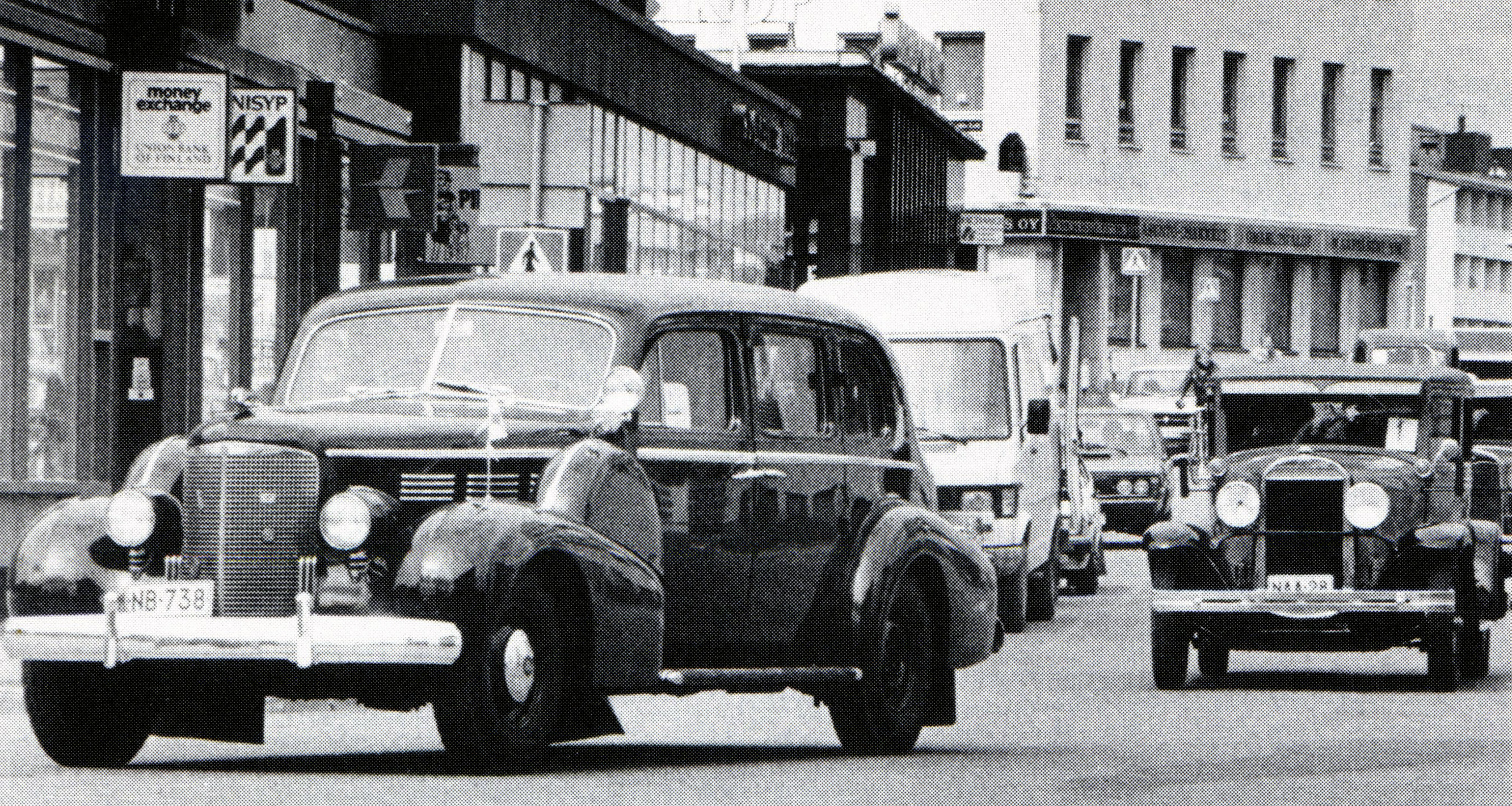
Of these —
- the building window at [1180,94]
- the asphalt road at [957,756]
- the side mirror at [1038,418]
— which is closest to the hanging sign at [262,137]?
the asphalt road at [957,756]

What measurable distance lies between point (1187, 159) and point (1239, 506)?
49059 millimetres

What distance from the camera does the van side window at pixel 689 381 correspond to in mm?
12930

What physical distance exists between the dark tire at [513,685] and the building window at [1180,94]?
56.7 metres

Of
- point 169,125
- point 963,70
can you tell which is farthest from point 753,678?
point 963,70

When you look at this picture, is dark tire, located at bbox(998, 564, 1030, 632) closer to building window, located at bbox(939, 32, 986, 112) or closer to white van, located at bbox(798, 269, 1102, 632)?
white van, located at bbox(798, 269, 1102, 632)

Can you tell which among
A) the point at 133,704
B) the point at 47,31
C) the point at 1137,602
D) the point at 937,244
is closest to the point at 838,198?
the point at 937,244

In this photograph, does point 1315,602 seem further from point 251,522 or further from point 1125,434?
point 1125,434

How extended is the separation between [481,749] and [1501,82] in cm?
10699

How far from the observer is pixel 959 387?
86.1ft

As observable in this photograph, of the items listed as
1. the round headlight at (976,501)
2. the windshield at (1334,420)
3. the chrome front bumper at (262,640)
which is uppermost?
the windshield at (1334,420)

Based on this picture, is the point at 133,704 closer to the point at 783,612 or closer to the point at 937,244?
the point at 783,612

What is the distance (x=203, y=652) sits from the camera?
11.4 metres

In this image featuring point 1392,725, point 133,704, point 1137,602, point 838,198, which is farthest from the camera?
point 838,198

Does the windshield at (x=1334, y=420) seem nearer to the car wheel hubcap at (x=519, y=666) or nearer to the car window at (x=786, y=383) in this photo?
the car window at (x=786, y=383)
